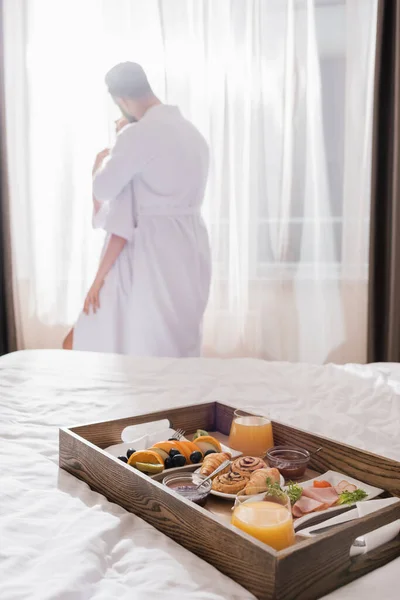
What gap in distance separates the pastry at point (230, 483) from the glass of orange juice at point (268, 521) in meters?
0.11

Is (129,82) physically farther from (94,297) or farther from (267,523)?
(267,523)

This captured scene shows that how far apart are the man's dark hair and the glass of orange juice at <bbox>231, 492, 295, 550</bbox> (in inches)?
83.9

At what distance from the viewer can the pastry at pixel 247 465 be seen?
35.2 inches

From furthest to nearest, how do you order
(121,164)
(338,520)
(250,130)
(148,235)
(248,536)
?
(250,130)
(148,235)
(121,164)
(338,520)
(248,536)

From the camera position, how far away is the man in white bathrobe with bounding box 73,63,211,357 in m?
2.49

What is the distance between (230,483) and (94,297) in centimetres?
190

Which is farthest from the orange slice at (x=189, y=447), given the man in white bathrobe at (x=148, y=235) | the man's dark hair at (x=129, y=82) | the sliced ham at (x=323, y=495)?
the man's dark hair at (x=129, y=82)

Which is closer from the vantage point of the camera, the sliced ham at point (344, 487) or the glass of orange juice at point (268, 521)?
the glass of orange juice at point (268, 521)

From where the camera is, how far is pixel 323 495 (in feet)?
2.81

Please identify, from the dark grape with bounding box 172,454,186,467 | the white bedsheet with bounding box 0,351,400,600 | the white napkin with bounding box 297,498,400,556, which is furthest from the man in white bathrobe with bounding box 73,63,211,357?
the white napkin with bounding box 297,498,400,556

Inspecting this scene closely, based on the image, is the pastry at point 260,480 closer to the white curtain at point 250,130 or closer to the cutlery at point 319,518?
the cutlery at point 319,518

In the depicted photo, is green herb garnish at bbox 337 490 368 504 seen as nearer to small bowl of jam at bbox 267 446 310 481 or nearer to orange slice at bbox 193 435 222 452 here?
small bowl of jam at bbox 267 446 310 481

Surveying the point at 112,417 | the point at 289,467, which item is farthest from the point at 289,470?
the point at 112,417

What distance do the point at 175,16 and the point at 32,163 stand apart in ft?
3.63
